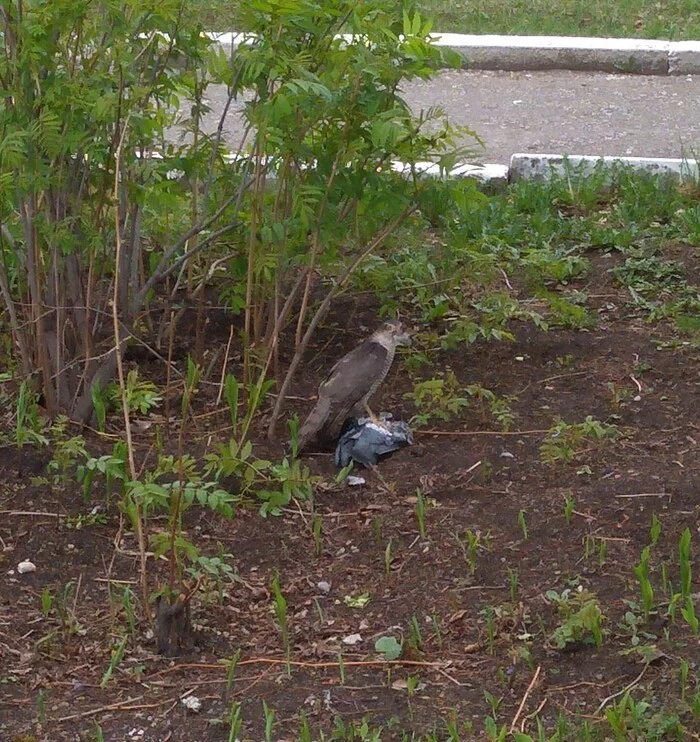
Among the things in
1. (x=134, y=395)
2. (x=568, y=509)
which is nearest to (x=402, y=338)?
(x=134, y=395)

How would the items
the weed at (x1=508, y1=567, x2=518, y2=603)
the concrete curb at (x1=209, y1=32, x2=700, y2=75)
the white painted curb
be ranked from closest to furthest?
the weed at (x1=508, y1=567, x2=518, y2=603) → the white painted curb → the concrete curb at (x1=209, y1=32, x2=700, y2=75)

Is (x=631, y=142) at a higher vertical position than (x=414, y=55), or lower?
lower

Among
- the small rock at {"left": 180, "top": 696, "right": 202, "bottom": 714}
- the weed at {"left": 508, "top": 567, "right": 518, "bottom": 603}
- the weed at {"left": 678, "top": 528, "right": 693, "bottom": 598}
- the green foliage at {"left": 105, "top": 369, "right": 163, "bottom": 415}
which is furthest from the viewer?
the green foliage at {"left": 105, "top": 369, "right": 163, "bottom": 415}

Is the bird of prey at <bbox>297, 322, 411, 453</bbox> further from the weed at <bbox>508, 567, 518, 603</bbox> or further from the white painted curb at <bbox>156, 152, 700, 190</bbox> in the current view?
the white painted curb at <bbox>156, 152, 700, 190</bbox>

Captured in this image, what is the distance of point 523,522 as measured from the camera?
3.66m

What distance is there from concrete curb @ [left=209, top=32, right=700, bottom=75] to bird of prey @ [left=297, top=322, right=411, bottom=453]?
5436mm

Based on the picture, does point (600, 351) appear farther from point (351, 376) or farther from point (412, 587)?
point (412, 587)

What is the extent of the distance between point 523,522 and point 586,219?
2.77 metres

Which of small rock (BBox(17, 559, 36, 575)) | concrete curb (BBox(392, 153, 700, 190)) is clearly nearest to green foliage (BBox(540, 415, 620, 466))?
small rock (BBox(17, 559, 36, 575))

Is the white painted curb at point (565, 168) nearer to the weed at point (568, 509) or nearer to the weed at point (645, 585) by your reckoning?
the weed at point (568, 509)

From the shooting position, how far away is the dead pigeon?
A: 4160mm

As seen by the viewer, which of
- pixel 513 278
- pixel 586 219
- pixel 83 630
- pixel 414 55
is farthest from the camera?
pixel 586 219

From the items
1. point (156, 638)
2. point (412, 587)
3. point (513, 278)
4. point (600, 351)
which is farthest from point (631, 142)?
point (156, 638)

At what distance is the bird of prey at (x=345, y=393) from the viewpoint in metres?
4.25
